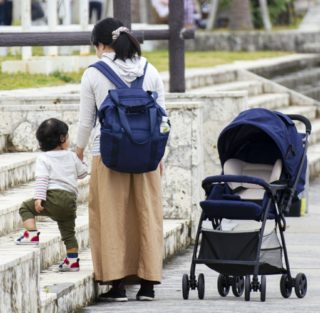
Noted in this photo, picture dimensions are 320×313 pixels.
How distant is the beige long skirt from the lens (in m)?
9.04

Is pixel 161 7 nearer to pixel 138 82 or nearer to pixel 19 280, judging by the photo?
pixel 138 82

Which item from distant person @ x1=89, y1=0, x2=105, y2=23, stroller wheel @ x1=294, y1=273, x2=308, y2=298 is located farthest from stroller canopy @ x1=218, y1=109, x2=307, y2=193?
distant person @ x1=89, y1=0, x2=105, y2=23

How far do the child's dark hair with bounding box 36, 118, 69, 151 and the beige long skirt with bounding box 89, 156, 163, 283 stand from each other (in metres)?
0.26

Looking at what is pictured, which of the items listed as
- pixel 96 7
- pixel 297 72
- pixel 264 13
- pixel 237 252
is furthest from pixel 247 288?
pixel 264 13

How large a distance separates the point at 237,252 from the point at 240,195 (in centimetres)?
56

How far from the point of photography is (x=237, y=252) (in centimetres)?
921

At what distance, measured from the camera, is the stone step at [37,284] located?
280 inches

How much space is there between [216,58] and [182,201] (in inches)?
497

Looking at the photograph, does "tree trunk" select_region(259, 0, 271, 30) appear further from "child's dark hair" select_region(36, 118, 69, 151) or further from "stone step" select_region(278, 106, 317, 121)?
"child's dark hair" select_region(36, 118, 69, 151)

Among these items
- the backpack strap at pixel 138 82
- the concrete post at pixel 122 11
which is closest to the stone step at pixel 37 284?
the backpack strap at pixel 138 82

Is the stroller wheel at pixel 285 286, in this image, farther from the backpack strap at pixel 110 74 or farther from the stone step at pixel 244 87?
the stone step at pixel 244 87

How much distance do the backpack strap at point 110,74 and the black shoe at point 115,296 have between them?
123cm

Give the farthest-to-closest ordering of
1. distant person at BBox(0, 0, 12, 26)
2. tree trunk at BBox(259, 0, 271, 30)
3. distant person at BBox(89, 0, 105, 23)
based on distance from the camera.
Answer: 1. tree trunk at BBox(259, 0, 271, 30)
2. distant person at BBox(89, 0, 105, 23)
3. distant person at BBox(0, 0, 12, 26)

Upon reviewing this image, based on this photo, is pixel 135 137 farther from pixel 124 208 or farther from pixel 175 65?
pixel 175 65
